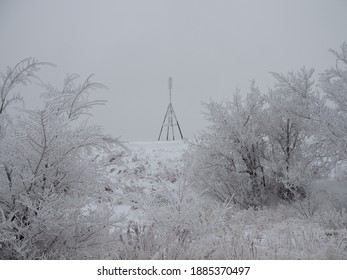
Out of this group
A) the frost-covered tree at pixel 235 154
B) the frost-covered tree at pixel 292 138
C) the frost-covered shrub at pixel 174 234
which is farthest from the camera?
the frost-covered tree at pixel 235 154

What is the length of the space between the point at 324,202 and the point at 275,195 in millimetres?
1368

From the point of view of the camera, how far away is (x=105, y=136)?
353 centimetres

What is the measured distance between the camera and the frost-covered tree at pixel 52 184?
10.1 ft

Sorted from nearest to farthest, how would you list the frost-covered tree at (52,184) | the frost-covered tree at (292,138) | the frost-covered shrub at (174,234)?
the frost-covered tree at (52,184) → the frost-covered shrub at (174,234) → the frost-covered tree at (292,138)

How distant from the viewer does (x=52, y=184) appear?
3.16 metres

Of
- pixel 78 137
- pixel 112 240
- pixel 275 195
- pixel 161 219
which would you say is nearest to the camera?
pixel 78 137

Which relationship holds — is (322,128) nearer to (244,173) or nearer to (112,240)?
(244,173)

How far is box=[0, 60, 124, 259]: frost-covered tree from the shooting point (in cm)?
309

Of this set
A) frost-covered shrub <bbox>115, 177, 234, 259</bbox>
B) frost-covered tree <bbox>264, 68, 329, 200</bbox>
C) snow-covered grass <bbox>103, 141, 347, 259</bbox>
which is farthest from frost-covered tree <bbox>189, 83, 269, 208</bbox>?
frost-covered shrub <bbox>115, 177, 234, 259</bbox>

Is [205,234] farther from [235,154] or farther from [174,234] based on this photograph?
[235,154]

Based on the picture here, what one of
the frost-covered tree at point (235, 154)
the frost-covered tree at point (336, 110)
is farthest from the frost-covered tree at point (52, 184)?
the frost-covered tree at point (235, 154)

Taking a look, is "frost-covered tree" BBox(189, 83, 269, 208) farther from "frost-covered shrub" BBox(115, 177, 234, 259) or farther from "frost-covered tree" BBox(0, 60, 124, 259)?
"frost-covered tree" BBox(0, 60, 124, 259)

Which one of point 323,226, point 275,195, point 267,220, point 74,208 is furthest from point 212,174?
point 74,208

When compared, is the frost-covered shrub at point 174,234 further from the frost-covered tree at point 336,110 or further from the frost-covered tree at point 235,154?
the frost-covered tree at point 235,154
